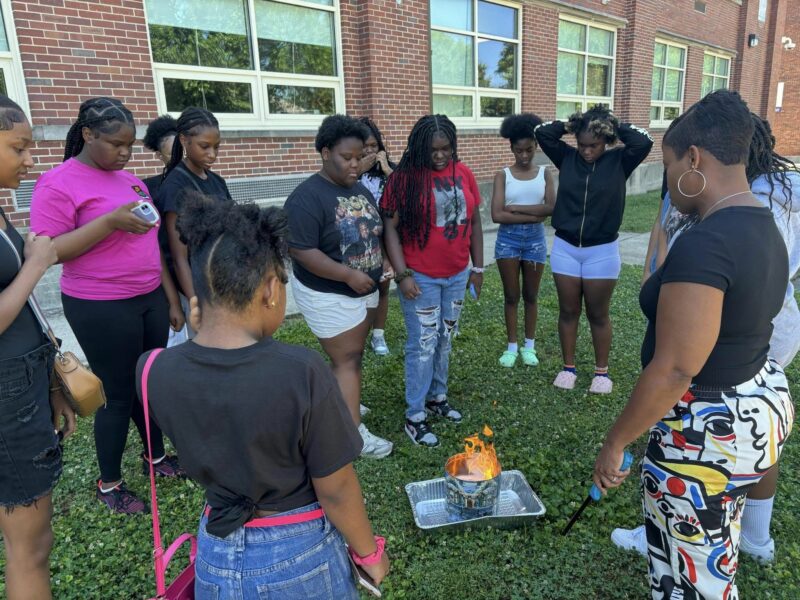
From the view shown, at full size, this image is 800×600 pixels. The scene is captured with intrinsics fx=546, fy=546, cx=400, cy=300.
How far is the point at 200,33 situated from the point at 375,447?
19.3 feet

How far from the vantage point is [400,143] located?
911cm

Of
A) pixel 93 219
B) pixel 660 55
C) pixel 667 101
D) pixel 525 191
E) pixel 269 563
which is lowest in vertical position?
pixel 269 563

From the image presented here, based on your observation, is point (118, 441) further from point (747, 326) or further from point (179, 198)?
point (747, 326)

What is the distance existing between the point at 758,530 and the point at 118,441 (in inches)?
125

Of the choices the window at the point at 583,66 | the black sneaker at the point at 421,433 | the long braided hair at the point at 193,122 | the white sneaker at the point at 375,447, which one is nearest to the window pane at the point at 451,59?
the window at the point at 583,66

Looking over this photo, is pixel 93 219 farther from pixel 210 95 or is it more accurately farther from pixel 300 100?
pixel 300 100

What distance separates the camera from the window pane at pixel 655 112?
51.6 ft

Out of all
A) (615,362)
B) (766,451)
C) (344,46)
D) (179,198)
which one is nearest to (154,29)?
(344,46)

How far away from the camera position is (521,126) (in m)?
4.28

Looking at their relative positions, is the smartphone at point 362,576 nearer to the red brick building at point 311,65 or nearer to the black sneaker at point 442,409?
the black sneaker at point 442,409

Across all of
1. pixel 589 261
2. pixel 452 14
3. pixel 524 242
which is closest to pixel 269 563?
pixel 589 261

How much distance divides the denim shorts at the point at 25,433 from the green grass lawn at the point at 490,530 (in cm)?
90

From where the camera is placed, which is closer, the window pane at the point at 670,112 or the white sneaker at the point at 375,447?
the white sneaker at the point at 375,447

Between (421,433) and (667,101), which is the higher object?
(667,101)
